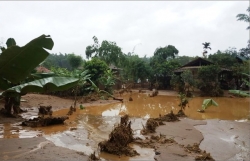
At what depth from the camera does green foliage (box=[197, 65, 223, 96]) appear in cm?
2317

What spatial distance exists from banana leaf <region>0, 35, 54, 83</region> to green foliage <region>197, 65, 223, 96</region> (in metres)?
21.2

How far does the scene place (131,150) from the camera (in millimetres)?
6090

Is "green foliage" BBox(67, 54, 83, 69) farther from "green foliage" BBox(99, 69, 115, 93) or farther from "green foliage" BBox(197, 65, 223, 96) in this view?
"green foliage" BBox(197, 65, 223, 96)

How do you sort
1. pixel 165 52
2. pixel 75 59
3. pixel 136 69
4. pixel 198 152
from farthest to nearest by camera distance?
pixel 165 52
pixel 75 59
pixel 136 69
pixel 198 152

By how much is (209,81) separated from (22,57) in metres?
22.1

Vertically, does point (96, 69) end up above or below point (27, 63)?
above

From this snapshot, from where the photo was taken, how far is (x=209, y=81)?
2366 cm

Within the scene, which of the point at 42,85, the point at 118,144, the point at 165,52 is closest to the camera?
the point at 42,85

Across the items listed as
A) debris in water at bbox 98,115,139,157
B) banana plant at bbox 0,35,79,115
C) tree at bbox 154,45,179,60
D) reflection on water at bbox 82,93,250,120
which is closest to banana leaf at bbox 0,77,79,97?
banana plant at bbox 0,35,79,115

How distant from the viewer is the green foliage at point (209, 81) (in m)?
23.2

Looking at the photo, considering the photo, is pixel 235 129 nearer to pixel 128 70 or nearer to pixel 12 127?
pixel 12 127

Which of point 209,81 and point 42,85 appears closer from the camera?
point 42,85

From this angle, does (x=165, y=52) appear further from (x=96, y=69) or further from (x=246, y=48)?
(x=96, y=69)

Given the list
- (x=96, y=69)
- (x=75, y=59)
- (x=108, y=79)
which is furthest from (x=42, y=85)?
(x=75, y=59)
